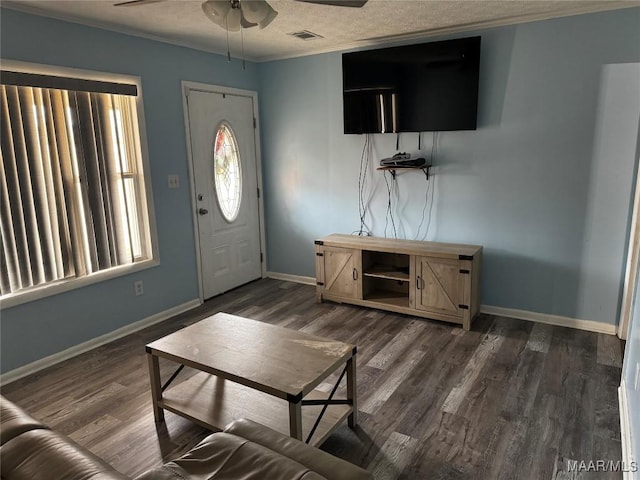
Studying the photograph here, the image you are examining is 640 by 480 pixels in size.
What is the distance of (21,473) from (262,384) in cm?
94

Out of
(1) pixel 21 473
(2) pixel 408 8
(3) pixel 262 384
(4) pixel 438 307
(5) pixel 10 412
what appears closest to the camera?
(1) pixel 21 473

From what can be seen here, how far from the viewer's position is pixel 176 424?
242cm

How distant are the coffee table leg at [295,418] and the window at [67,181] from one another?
222cm

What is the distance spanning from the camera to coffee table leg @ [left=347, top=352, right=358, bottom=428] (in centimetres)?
226

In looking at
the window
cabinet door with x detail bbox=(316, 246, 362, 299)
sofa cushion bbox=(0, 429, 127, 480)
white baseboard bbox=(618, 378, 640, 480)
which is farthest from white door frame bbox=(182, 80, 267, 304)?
white baseboard bbox=(618, 378, 640, 480)

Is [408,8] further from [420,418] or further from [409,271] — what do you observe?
[420,418]

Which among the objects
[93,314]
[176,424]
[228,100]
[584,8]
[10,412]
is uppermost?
[584,8]

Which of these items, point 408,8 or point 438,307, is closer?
point 408,8

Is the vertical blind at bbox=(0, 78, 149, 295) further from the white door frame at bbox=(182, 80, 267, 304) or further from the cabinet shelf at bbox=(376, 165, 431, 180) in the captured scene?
the cabinet shelf at bbox=(376, 165, 431, 180)

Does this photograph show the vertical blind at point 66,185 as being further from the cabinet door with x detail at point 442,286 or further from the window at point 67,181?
the cabinet door with x detail at point 442,286

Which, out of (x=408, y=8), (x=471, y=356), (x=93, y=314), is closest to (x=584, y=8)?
(x=408, y=8)

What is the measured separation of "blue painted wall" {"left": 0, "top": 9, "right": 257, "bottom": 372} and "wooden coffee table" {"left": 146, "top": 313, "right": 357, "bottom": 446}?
1217mm

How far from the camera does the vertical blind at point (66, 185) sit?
284 centimetres

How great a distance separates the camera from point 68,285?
316 centimetres
